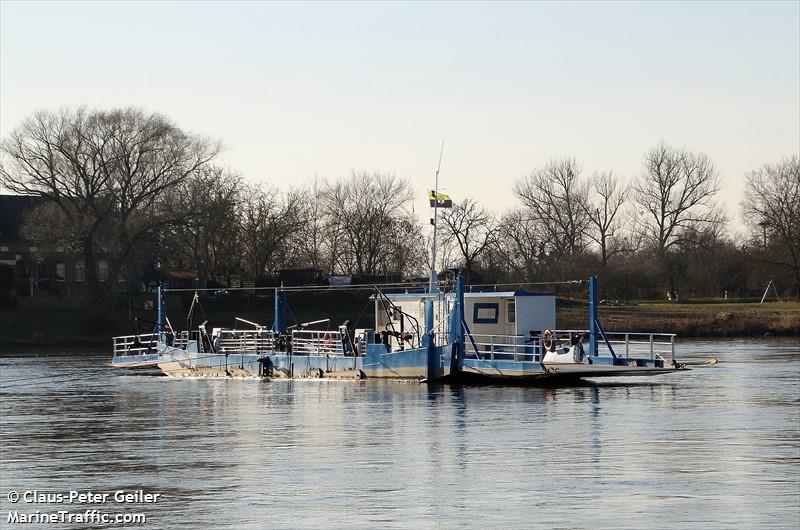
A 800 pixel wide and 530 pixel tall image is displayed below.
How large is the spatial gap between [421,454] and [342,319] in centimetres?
7201

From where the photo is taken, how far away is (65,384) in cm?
5628

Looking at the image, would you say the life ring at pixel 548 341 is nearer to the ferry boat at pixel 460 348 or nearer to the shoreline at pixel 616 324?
the ferry boat at pixel 460 348

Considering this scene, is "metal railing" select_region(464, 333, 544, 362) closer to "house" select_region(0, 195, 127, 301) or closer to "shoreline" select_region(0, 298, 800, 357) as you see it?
"shoreline" select_region(0, 298, 800, 357)

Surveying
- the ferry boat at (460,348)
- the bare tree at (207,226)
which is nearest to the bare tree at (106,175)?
the bare tree at (207,226)

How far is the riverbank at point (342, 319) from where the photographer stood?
93.6 meters

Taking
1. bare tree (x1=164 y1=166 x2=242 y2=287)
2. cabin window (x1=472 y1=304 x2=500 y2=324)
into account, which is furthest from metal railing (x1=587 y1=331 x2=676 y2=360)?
bare tree (x1=164 y1=166 x2=242 y2=287)

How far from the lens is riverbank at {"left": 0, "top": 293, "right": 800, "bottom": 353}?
307ft

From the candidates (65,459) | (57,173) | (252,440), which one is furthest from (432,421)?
(57,173)

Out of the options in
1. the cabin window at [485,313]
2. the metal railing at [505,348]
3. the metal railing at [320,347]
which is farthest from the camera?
the metal railing at [320,347]

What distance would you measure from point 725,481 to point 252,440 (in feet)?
42.3

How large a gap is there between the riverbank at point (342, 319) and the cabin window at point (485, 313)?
4106 cm

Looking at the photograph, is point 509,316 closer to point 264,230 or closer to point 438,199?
point 438,199

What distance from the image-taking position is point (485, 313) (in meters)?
52.5

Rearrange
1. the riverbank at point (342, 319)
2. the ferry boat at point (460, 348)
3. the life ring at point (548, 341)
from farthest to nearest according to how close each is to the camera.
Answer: the riverbank at point (342, 319)
the life ring at point (548, 341)
the ferry boat at point (460, 348)
